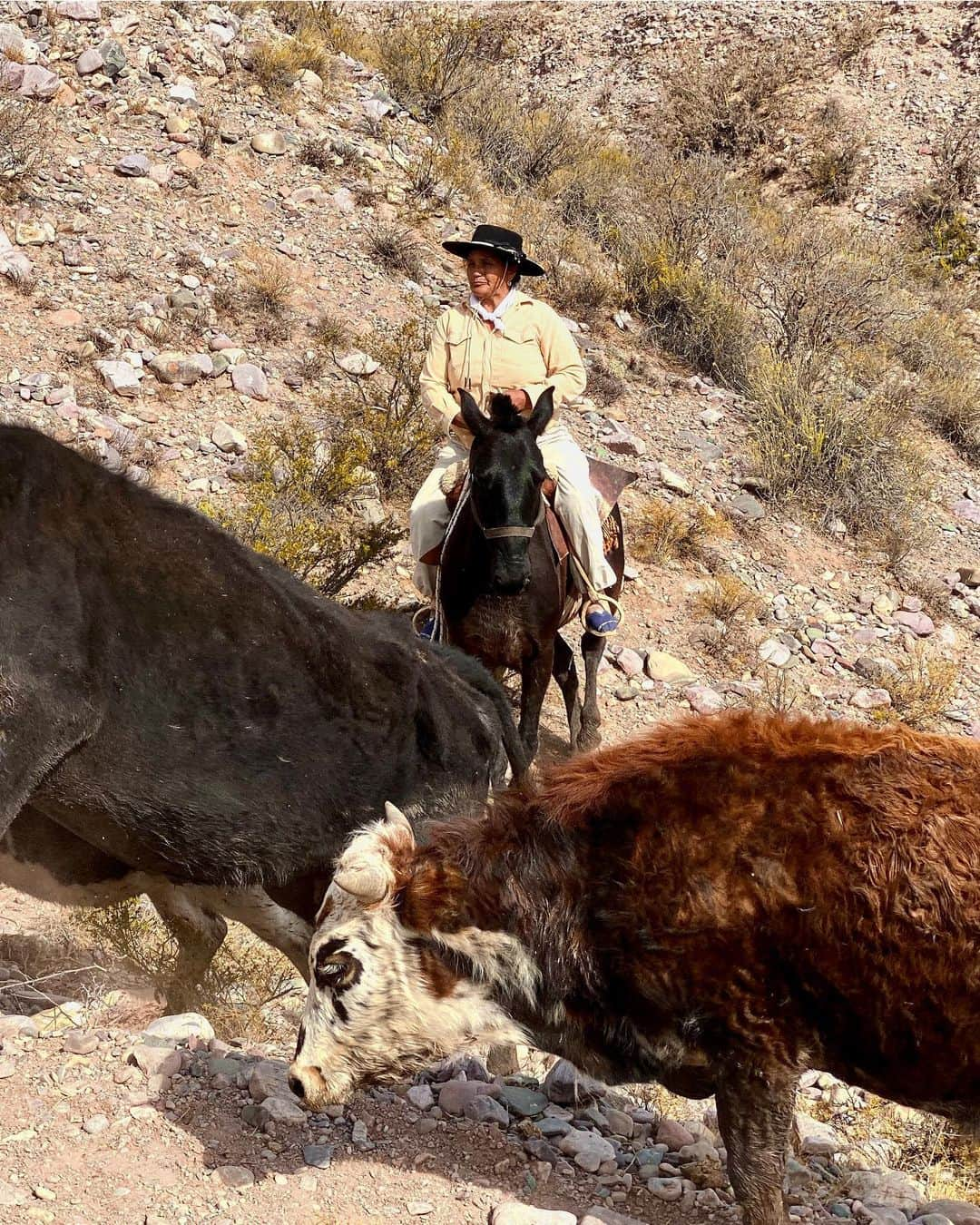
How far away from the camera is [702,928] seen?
3418 millimetres

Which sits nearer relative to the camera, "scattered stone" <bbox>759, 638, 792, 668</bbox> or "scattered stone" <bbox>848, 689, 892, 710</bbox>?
"scattered stone" <bbox>848, 689, 892, 710</bbox>

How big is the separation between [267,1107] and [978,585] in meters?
11.6

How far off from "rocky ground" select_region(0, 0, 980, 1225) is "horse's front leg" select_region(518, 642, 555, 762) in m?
1.86

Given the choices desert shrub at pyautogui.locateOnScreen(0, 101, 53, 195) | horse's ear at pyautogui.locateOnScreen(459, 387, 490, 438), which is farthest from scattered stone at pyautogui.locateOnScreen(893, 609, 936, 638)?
desert shrub at pyautogui.locateOnScreen(0, 101, 53, 195)

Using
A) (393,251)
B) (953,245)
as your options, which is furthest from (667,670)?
(953,245)

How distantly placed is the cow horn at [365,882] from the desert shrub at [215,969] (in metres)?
2.33

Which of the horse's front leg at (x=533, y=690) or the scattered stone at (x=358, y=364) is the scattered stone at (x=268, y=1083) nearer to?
the horse's front leg at (x=533, y=690)

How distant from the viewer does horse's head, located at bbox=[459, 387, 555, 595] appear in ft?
24.8

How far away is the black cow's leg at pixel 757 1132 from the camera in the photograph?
11.3 ft

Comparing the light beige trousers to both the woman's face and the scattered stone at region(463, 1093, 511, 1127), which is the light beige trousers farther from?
the scattered stone at region(463, 1093, 511, 1127)

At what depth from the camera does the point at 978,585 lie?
44.0 ft

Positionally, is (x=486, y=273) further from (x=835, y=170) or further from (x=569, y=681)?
(x=835, y=170)

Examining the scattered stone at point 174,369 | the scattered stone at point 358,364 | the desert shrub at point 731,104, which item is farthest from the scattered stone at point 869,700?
the desert shrub at point 731,104

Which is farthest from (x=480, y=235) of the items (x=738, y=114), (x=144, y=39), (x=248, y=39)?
(x=738, y=114)
